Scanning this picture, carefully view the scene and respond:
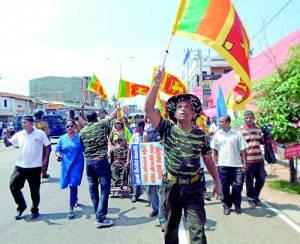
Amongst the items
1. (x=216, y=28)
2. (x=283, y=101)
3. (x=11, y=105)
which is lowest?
(x=283, y=101)

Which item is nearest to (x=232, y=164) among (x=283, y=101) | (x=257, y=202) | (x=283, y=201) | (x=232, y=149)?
(x=232, y=149)

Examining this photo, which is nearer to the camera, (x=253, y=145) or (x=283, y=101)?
(x=253, y=145)

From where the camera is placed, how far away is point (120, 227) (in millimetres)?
4316

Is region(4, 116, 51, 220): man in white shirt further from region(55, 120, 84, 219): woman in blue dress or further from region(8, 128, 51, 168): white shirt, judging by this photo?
region(55, 120, 84, 219): woman in blue dress

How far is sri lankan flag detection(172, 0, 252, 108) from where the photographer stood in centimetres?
326

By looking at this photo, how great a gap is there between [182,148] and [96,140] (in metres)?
2.03

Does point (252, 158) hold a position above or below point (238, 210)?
above

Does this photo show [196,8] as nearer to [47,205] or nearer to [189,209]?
[189,209]

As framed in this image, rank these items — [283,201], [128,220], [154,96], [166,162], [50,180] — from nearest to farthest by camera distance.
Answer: [154,96], [166,162], [128,220], [283,201], [50,180]

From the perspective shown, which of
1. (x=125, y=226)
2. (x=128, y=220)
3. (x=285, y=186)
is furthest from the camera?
(x=285, y=186)

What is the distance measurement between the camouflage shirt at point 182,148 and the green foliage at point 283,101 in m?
3.53

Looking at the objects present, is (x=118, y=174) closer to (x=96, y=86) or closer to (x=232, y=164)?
(x=232, y=164)

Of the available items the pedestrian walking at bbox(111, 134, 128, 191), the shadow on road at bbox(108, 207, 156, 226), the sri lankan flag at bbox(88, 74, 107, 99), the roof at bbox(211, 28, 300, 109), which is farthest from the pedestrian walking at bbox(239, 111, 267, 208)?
the sri lankan flag at bbox(88, 74, 107, 99)

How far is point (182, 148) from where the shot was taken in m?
2.89
